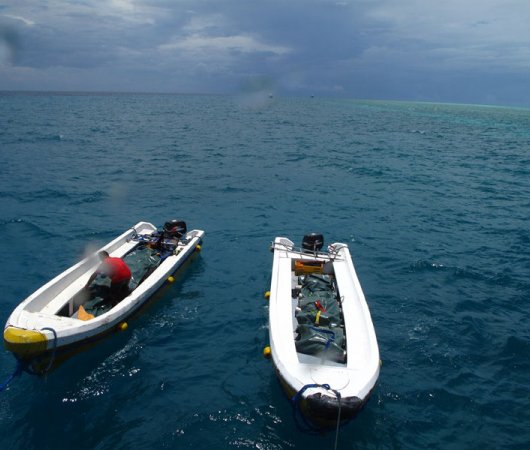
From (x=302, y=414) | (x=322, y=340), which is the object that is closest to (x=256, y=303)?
(x=322, y=340)

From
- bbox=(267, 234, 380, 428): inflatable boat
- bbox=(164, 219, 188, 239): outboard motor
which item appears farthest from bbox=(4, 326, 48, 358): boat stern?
bbox=(164, 219, 188, 239): outboard motor

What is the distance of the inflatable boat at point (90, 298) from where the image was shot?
7.73 m

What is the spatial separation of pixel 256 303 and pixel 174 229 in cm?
441

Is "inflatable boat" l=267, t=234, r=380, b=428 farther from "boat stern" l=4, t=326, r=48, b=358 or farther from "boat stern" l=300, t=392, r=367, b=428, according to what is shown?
"boat stern" l=4, t=326, r=48, b=358

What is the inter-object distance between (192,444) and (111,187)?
1916cm

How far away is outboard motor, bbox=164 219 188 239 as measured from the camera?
13.9 metres

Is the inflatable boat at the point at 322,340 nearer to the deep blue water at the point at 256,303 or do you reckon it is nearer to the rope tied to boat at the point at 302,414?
the rope tied to boat at the point at 302,414

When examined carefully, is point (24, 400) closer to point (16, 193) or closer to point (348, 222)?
point (348, 222)

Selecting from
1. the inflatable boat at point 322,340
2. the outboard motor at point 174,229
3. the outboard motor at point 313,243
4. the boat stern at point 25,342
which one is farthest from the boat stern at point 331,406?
the outboard motor at point 174,229

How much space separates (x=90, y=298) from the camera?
9883 mm

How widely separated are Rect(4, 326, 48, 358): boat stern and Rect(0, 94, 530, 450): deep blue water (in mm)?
1121

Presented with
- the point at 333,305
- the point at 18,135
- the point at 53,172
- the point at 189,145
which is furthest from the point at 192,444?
the point at 18,135

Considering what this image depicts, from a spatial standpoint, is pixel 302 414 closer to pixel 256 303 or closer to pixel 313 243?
pixel 256 303

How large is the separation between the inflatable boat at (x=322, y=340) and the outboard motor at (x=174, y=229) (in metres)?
4.07
